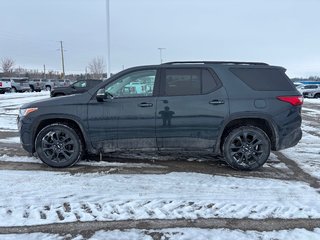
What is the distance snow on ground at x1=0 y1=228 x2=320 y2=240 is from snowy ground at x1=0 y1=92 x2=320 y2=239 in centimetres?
1

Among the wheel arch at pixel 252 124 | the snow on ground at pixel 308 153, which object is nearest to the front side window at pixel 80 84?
the snow on ground at pixel 308 153

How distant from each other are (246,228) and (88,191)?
222 centimetres

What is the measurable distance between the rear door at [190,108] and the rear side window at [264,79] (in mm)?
458

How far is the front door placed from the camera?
5141mm

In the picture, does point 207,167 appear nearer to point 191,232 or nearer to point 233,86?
point 233,86

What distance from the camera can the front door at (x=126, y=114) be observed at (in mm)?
5141

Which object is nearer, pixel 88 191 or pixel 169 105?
pixel 88 191

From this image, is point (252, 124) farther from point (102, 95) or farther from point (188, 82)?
point (102, 95)

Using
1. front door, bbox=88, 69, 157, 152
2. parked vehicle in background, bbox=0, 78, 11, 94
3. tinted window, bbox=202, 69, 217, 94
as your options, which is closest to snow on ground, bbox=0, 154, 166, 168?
front door, bbox=88, 69, 157, 152

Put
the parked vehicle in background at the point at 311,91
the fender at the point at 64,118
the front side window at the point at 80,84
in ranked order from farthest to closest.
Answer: the parked vehicle in background at the point at 311,91
the front side window at the point at 80,84
the fender at the point at 64,118

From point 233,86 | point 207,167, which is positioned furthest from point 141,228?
point 233,86

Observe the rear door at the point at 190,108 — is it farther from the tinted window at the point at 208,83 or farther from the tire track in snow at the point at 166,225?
the tire track in snow at the point at 166,225

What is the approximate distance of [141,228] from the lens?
11.0 feet

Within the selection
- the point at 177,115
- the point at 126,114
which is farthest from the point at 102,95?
the point at 177,115
